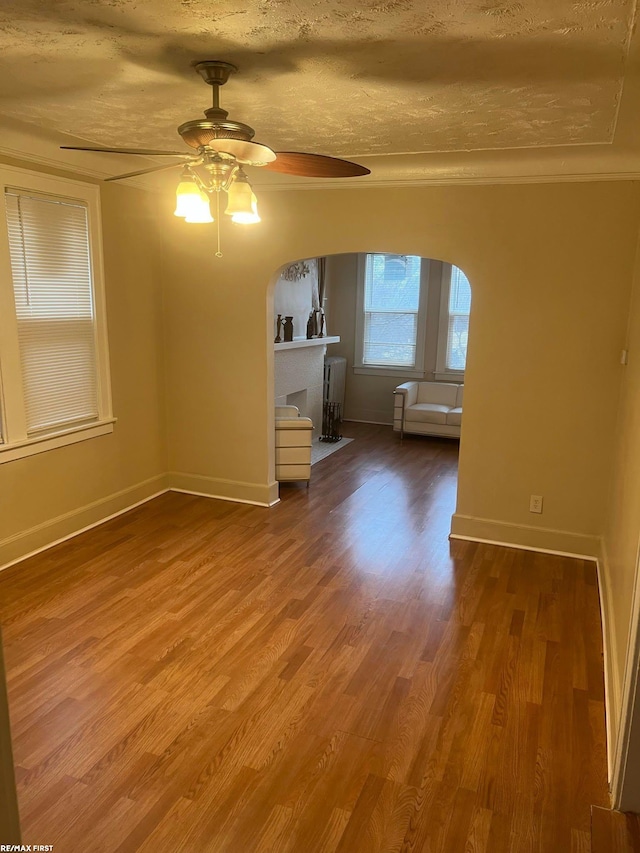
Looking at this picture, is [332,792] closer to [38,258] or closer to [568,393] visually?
[568,393]

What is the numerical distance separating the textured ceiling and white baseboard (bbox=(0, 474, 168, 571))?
249cm

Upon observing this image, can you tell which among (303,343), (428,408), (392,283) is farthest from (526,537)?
(392,283)

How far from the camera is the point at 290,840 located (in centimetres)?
198

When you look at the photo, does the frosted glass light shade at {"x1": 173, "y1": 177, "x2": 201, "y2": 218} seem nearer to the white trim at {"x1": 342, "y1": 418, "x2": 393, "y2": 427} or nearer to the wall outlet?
the wall outlet

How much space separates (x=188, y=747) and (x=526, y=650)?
67.8 inches

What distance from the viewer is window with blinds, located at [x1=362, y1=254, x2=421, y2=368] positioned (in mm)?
8117

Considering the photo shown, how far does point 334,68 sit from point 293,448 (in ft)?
11.3

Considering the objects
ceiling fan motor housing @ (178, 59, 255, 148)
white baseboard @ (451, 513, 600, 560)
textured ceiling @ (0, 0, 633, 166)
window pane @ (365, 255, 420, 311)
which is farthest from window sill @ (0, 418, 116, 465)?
window pane @ (365, 255, 420, 311)

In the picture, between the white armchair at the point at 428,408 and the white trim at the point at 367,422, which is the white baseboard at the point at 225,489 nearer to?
the white armchair at the point at 428,408

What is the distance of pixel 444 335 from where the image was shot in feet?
26.2

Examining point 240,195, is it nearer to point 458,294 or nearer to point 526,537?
point 526,537

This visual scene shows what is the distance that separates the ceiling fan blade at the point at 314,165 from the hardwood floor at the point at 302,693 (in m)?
2.25

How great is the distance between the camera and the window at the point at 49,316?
3.69 m

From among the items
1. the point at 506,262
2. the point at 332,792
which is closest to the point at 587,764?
the point at 332,792
